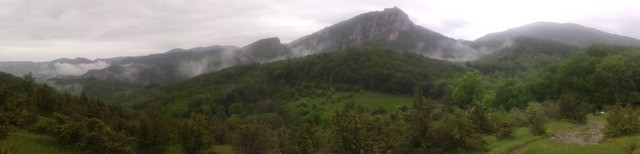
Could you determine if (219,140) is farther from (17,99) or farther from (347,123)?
(347,123)

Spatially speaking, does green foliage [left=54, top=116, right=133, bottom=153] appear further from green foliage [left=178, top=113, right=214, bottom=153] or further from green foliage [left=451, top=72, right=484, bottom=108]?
green foliage [left=451, top=72, right=484, bottom=108]

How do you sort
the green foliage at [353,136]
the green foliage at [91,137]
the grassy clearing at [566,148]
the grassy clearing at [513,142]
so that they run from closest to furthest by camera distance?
the grassy clearing at [566,148] → the green foliage at [353,136] → the grassy clearing at [513,142] → the green foliage at [91,137]

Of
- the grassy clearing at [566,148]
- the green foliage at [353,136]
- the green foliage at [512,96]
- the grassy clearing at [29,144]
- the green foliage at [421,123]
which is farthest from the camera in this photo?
the green foliage at [512,96]

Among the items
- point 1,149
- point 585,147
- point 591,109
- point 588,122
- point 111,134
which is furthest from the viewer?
point 591,109

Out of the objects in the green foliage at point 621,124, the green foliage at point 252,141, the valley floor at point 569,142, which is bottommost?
the green foliage at point 252,141

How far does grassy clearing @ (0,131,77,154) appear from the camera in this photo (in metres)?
30.1

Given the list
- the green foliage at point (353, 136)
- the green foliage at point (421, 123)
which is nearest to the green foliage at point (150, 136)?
the green foliage at point (353, 136)

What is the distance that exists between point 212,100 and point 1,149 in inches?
6696

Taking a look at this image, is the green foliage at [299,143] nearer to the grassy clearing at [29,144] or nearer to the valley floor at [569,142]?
the valley floor at [569,142]

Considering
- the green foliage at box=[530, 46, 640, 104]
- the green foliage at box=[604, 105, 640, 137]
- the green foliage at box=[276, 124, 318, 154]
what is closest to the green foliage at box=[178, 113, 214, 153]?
the green foliage at box=[276, 124, 318, 154]

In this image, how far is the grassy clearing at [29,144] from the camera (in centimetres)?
3011

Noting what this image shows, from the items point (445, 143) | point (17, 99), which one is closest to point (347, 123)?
point (445, 143)

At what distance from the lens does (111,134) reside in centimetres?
3688

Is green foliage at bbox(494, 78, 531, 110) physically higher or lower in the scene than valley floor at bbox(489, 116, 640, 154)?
lower
